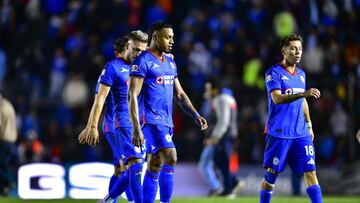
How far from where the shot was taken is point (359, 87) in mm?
23094

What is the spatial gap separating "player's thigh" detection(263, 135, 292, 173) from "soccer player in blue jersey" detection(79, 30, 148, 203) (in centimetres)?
176

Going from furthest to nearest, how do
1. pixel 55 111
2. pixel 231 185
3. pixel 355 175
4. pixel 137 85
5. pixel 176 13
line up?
1. pixel 176 13
2. pixel 55 111
3. pixel 355 175
4. pixel 231 185
5. pixel 137 85

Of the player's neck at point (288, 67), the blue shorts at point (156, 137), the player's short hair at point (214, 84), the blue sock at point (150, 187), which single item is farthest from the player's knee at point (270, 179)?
the player's short hair at point (214, 84)

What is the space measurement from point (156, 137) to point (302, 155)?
2.03 m

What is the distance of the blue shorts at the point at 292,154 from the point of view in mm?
13328

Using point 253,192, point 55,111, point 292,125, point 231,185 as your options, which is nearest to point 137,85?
point 292,125

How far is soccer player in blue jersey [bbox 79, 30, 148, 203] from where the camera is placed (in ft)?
44.4

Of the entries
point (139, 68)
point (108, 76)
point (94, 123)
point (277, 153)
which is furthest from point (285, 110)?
point (94, 123)

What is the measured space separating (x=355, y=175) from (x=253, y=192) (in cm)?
234

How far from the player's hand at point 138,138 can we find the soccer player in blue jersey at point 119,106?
1045 millimetres

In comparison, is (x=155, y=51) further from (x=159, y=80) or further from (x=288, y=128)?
(x=288, y=128)

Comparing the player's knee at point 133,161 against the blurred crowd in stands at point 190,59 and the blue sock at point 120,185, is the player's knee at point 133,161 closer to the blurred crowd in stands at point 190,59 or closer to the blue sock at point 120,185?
the blue sock at point 120,185

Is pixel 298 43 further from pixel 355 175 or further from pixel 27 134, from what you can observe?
pixel 27 134

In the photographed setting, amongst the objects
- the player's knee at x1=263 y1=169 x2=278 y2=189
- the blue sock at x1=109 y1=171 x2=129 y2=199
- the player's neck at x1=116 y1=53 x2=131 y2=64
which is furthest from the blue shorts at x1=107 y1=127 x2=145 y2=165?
the player's knee at x1=263 y1=169 x2=278 y2=189
